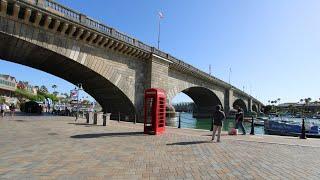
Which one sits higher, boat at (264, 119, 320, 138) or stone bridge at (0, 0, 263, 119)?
stone bridge at (0, 0, 263, 119)

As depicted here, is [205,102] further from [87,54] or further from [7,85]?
[7,85]

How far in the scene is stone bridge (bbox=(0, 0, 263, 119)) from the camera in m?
22.3

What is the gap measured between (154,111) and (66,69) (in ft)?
52.0

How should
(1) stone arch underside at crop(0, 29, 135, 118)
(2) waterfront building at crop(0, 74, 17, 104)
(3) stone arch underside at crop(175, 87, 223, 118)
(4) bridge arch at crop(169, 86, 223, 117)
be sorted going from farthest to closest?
(2) waterfront building at crop(0, 74, 17, 104)
(3) stone arch underside at crop(175, 87, 223, 118)
(4) bridge arch at crop(169, 86, 223, 117)
(1) stone arch underside at crop(0, 29, 135, 118)

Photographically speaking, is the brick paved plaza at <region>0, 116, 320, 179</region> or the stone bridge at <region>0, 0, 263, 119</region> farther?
the stone bridge at <region>0, 0, 263, 119</region>

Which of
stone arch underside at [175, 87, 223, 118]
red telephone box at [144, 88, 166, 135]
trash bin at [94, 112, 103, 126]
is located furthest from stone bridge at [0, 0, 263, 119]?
stone arch underside at [175, 87, 223, 118]

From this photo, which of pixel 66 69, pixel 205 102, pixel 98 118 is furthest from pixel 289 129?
pixel 205 102

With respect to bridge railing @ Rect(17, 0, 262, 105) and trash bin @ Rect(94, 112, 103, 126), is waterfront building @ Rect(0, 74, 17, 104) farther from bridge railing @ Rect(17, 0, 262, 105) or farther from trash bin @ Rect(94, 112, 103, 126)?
trash bin @ Rect(94, 112, 103, 126)

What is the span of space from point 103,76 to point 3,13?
10706 mm

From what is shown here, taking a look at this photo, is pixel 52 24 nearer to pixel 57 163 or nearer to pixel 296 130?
pixel 57 163

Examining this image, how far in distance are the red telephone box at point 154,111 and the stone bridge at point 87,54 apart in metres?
10.4

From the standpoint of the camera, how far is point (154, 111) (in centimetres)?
1697

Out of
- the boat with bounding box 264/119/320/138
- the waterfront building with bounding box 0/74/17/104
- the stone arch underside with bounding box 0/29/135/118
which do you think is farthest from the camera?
the waterfront building with bounding box 0/74/17/104

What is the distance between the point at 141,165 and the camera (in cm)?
855
